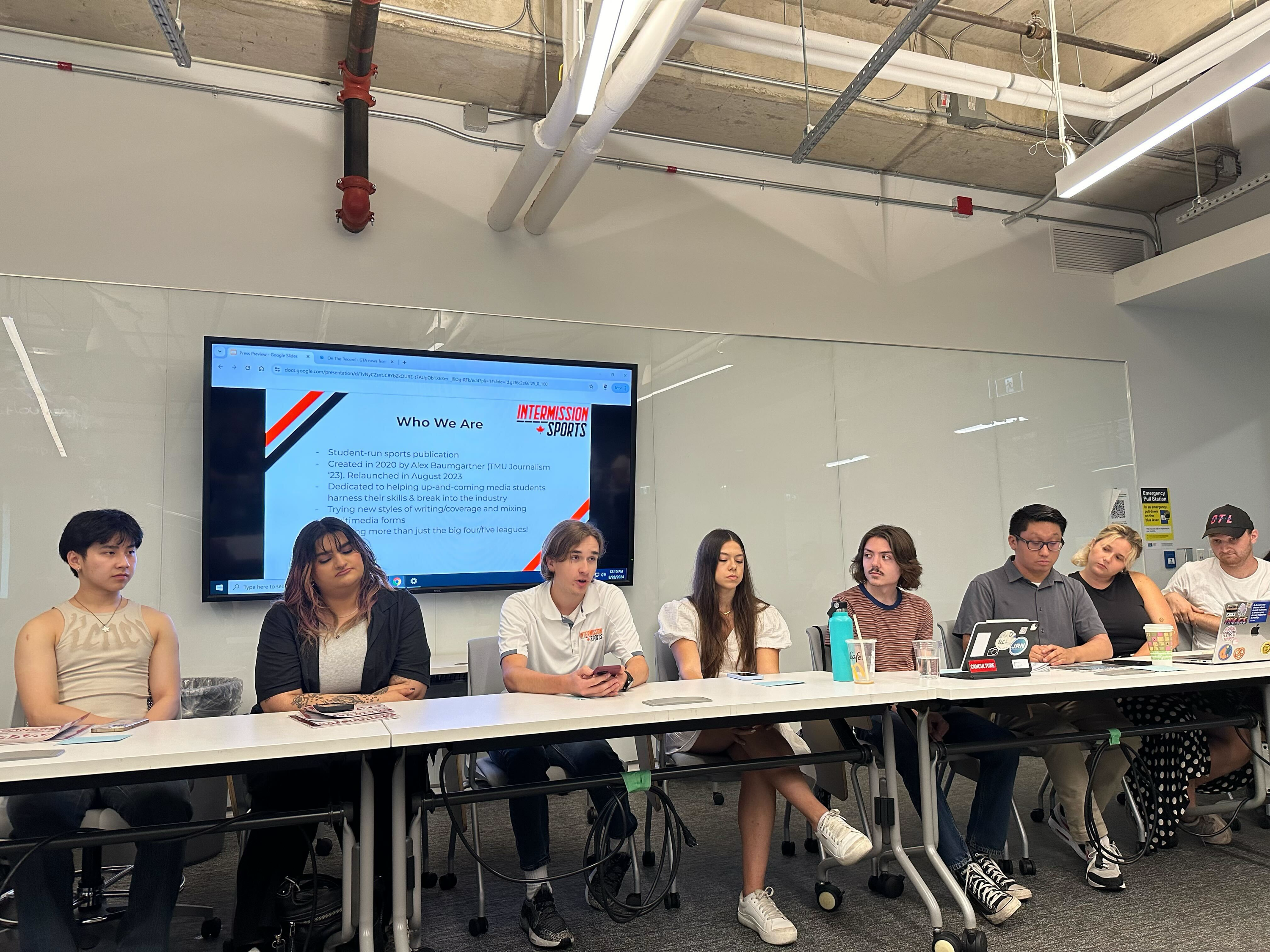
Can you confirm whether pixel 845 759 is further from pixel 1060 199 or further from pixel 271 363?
pixel 1060 199

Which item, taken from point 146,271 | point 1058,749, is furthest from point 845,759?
point 146,271

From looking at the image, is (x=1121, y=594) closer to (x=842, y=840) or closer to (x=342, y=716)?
(x=842, y=840)

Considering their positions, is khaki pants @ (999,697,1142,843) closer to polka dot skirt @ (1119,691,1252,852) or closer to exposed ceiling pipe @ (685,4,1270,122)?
polka dot skirt @ (1119,691,1252,852)

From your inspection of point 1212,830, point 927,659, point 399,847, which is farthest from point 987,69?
point 399,847

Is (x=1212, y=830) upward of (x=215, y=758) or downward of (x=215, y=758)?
downward

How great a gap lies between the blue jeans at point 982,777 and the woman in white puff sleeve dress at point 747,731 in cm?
31

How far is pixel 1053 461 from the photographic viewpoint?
562 cm

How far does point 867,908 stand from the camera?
8.57 ft

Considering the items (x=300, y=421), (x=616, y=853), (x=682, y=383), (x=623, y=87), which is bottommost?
(x=616, y=853)

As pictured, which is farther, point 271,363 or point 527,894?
point 271,363

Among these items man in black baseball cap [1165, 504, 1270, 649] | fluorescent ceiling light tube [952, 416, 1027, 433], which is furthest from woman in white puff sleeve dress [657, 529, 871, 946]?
fluorescent ceiling light tube [952, 416, 1027, 433]

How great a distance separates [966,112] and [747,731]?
3943mm

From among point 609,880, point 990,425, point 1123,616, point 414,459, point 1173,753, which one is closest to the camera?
point 609,880

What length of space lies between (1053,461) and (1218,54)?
2.36 m
